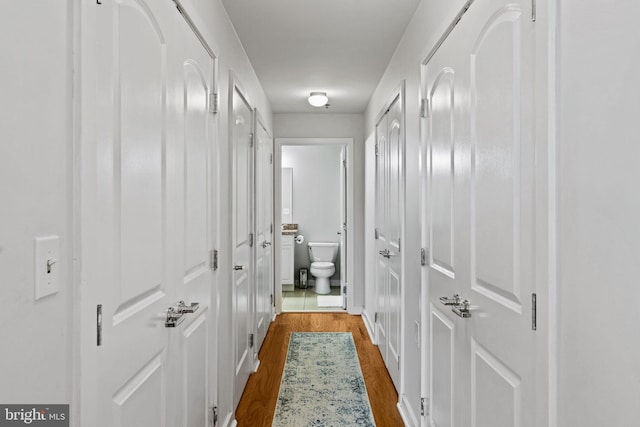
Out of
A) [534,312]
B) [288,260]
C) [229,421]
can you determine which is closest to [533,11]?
[534,312]

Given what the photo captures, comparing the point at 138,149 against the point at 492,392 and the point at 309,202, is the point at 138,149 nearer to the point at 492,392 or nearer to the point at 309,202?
the point at 492,392

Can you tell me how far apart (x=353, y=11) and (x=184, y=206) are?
157 cm

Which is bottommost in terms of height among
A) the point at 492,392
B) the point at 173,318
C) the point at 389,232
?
the point at 492,392

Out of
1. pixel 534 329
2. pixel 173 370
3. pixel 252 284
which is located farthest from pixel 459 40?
pixel 252 284

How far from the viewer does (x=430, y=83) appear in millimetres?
2084

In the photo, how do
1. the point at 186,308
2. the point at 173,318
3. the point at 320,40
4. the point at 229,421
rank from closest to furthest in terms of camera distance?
the point at 173,318
the point at 186,308
the point at 229,421
the point at 320,40

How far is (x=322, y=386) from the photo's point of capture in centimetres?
302

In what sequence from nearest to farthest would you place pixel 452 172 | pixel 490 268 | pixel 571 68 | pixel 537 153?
pixel 571 68 < pixel 537 153 < pixel 490 268 < pixel 452 172

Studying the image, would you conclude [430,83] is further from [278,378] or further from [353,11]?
[278,378]

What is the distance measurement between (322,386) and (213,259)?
153cm

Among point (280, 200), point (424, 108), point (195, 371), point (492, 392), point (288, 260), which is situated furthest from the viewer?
point (288, 260)

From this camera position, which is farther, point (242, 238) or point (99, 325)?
point (242, 238)

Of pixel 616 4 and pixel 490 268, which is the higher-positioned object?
pixel 616 4

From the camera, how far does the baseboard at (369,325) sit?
4.09m
